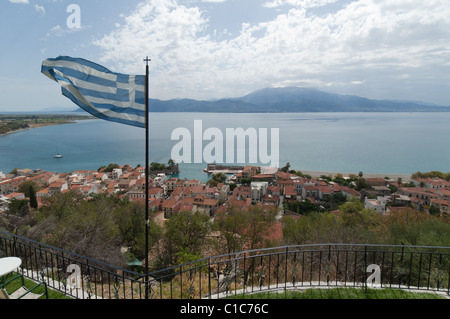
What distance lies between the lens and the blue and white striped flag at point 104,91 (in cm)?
393

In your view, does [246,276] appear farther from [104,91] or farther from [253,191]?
[253,191]

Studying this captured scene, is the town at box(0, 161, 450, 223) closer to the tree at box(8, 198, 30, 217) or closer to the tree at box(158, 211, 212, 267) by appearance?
the tree at box(8, 198, 30, 217)

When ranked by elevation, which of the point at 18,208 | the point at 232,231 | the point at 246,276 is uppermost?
the point at 246,276

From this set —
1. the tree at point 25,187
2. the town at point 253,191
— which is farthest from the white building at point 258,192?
the tree at point 25,187

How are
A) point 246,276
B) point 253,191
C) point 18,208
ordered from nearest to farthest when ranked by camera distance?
point 246,276
point 18,208
point 253,191

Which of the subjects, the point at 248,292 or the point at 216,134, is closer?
the point at 248,292

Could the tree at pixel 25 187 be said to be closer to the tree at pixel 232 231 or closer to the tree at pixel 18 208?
the tree at pixel 18 208

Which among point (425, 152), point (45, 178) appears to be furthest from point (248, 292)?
point (425, 152)

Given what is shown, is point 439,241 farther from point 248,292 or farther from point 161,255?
point 161,255

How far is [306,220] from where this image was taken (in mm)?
12344

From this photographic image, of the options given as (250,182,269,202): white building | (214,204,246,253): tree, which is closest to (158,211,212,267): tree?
(214,204,246,253): tree

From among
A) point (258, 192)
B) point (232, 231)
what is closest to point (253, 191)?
point (258, 192)

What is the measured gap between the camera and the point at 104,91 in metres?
3.96
